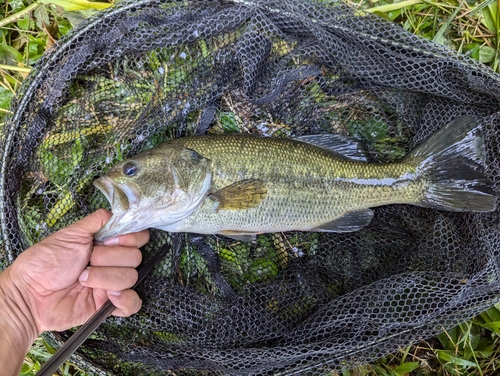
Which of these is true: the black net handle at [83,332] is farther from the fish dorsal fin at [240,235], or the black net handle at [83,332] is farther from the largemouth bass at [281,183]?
the fish dorsal fin at [240,235]

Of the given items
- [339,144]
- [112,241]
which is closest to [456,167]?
[339,144]

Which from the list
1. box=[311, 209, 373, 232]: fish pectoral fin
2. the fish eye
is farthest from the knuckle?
box=[311, 209, 373, 232]: fish pectoral fin

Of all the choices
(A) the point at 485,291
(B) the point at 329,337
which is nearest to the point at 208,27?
(B) the point at 329,337

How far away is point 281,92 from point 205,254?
1320mm

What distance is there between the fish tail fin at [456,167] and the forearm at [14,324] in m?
2.72

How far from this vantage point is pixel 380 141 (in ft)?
9.82

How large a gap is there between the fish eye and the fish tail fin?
6.22 ft

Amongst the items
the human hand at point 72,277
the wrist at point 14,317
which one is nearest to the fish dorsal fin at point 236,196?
the human hand at point 72,277

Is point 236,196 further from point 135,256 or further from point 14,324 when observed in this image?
point 14,324

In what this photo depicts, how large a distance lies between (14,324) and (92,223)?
0.77 m

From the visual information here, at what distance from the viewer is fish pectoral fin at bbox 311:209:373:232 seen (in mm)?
2801

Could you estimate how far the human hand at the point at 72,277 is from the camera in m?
2.47

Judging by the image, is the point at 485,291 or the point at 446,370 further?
the point at 446,370

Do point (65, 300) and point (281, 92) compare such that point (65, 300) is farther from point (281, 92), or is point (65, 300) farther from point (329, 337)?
point (281, 92)
